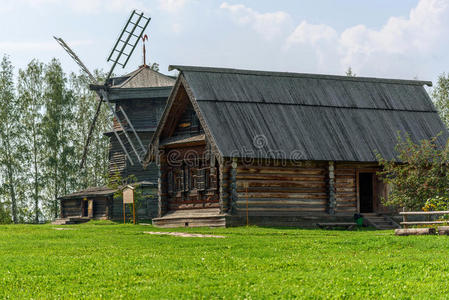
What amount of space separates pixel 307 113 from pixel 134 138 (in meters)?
17.6

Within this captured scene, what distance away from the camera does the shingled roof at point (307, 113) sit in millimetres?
29578

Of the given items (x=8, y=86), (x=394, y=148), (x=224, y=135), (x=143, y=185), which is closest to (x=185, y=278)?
(x=224, y=135)

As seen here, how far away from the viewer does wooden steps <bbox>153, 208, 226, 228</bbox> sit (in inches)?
1145

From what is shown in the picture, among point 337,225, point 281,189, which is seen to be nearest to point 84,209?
point 281,189

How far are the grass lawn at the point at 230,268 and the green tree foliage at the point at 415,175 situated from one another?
807cm

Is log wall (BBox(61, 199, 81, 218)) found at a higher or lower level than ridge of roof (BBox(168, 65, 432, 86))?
lower

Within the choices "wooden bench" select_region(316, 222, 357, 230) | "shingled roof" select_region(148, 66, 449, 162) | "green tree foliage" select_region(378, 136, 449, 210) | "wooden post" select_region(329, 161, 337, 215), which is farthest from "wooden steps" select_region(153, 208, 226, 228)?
"green tree foliage" select_region(378, 136, 449, 210)

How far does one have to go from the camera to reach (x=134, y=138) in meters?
46.5

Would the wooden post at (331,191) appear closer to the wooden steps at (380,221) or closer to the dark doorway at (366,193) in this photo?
the wooden steps at (380,221)

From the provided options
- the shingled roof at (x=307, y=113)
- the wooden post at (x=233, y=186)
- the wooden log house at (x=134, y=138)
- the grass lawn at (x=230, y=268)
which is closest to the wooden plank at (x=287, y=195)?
the wooden post at (x=233, y=186)

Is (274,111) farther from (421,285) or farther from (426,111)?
(421,285)

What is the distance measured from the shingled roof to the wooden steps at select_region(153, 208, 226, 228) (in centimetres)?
300

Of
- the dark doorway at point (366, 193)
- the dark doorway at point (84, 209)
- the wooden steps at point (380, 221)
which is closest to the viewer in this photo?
the wooden steps at point (380, 221)

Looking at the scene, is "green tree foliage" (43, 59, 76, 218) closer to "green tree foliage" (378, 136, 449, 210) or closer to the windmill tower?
the windmill tower
